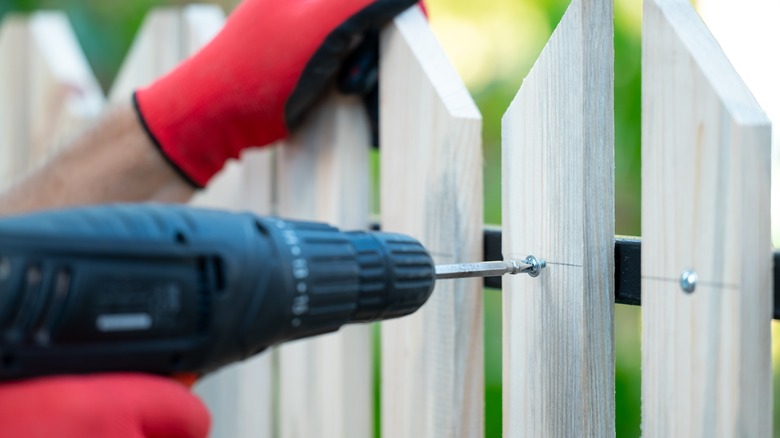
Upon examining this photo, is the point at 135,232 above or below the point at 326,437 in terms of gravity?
above

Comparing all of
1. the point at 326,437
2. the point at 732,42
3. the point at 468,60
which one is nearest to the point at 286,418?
the point at 326,437

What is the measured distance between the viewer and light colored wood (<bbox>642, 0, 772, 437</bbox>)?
2.36 ft

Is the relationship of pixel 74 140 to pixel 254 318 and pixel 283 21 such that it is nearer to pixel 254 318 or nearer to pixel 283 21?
pixel 283 21

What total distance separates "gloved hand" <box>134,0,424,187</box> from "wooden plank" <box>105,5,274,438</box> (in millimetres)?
179

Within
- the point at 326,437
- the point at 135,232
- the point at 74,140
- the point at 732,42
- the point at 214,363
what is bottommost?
the point at 326,437

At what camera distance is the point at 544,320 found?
0.90m

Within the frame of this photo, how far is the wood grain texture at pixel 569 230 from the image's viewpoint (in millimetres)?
854

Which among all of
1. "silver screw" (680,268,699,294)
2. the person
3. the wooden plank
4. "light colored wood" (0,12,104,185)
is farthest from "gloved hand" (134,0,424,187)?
"light colored wood" (0,12,104,185)

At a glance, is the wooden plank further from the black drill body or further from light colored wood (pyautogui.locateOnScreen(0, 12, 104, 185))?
the black drill body

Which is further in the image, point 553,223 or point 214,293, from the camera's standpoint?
point 553,223

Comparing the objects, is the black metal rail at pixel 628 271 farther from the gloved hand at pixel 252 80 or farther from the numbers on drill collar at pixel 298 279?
the gloved hand at pixel 252 80

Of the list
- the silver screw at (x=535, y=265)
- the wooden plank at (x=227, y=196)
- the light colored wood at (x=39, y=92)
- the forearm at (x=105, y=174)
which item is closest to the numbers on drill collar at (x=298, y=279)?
the silver screw at (x=535, y=265)

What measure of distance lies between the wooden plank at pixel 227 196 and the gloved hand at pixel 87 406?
789mm

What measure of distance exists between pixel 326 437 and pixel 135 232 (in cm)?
71
